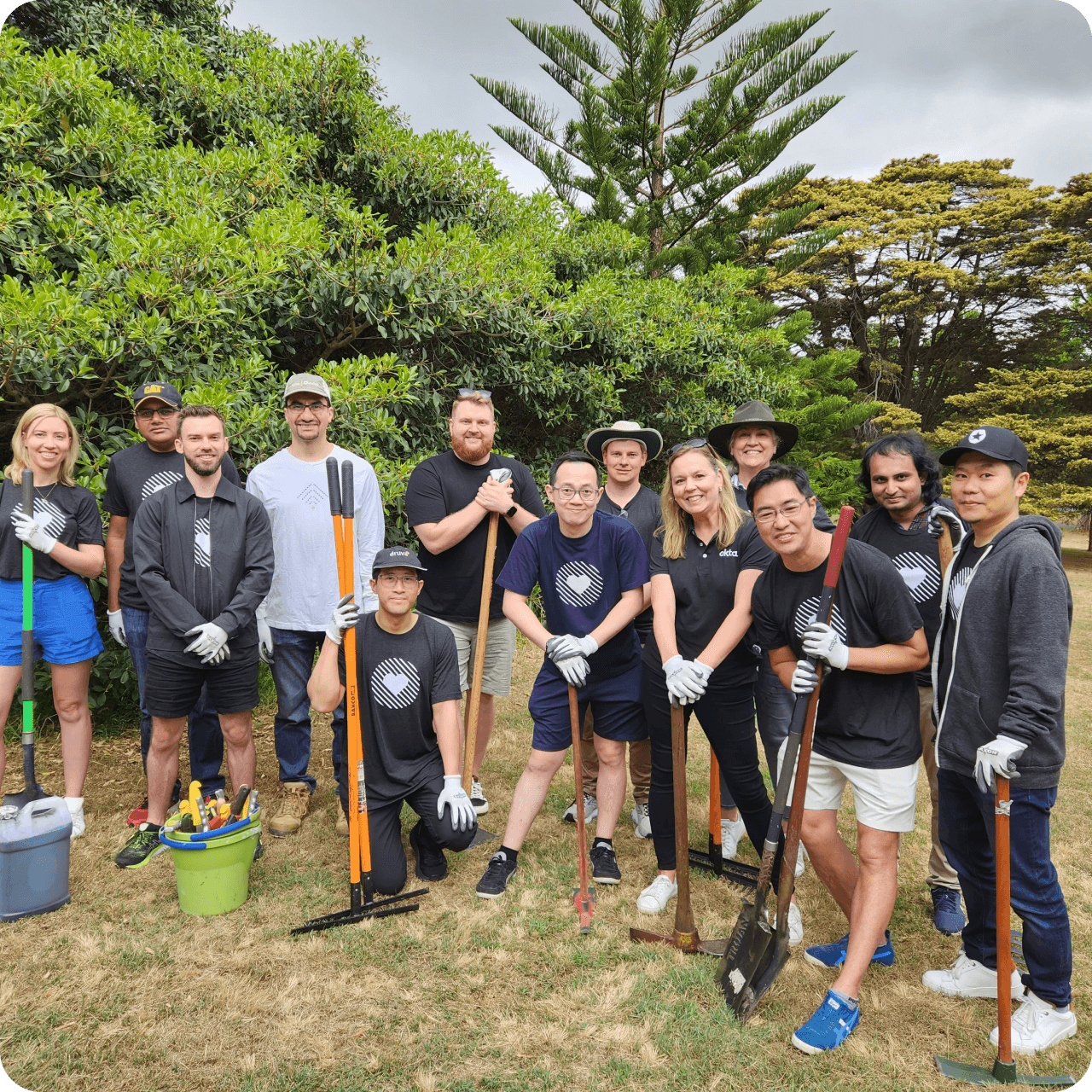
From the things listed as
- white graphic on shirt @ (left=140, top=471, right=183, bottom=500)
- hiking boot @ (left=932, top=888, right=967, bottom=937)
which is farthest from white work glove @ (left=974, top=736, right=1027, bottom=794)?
white graphic on shirt @ (left=140, top=471, right=183, bottom=500)

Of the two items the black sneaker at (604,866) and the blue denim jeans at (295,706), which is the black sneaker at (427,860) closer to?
the blue denim jeans at (295,706)

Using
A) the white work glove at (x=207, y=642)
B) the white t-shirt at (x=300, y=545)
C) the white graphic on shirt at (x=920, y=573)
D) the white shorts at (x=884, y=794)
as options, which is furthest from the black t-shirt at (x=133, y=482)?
the white graphic on shirt at (x=920, y=573)

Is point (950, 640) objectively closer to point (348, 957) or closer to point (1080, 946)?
point (1080, 946)

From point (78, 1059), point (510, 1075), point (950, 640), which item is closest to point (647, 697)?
point (950, 640)

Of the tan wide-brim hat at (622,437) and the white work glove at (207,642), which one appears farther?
the tan wide-brim hat at (622,437)

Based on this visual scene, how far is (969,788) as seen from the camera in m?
2.43

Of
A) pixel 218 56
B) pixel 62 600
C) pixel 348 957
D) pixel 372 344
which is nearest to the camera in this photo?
pixel 348 957

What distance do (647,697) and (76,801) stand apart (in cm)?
275

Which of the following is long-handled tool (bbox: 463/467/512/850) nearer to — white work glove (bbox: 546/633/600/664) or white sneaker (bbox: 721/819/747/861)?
white work glove (bbox: 546/633/600/664)

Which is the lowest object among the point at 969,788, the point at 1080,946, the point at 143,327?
the point at 1080,946

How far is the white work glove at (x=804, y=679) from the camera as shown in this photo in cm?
236

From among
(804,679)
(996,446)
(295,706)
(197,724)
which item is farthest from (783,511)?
(197,724)

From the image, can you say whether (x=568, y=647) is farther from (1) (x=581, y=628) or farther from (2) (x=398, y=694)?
(2) (x=398, y=694)

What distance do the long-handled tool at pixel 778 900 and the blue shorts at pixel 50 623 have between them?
3.14 m
